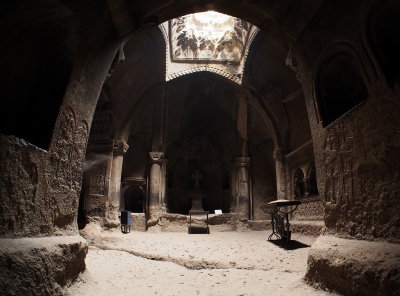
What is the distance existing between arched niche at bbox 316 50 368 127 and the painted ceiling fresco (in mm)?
6914

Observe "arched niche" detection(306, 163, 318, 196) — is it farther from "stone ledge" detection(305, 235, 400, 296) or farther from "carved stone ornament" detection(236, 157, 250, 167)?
"stone ledge" detection(305, 235, 400, 296)

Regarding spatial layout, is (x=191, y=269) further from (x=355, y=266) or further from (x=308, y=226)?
(x=308, y=226)

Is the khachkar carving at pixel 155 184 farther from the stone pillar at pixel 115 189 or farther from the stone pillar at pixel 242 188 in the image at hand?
the stone pillar at pixel 242 188

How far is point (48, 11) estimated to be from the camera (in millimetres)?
2904

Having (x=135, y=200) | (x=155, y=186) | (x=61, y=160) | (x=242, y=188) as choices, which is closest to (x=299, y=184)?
(x=242, y=188)

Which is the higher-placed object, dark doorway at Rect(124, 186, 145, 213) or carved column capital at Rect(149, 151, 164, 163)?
carved column capital at Rect(149, 151, 164, 163)

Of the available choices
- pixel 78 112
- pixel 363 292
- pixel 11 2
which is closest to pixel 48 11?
pixel 11 2

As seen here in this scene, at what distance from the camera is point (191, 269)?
4770 mm

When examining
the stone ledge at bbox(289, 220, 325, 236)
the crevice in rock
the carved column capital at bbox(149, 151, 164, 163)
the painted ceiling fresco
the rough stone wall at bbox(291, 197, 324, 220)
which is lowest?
the crevice in rock

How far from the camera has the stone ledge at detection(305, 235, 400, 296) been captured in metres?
2.17

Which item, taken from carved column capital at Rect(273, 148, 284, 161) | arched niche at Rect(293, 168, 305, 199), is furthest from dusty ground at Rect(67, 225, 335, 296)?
carved column capital at Rect(273, 148, 284, 161)

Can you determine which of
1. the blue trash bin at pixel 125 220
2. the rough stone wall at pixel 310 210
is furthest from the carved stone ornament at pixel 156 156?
the rough stone wall at pixel 310 210

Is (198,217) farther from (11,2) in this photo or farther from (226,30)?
(11,2)

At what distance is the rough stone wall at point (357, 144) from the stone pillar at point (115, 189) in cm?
673
